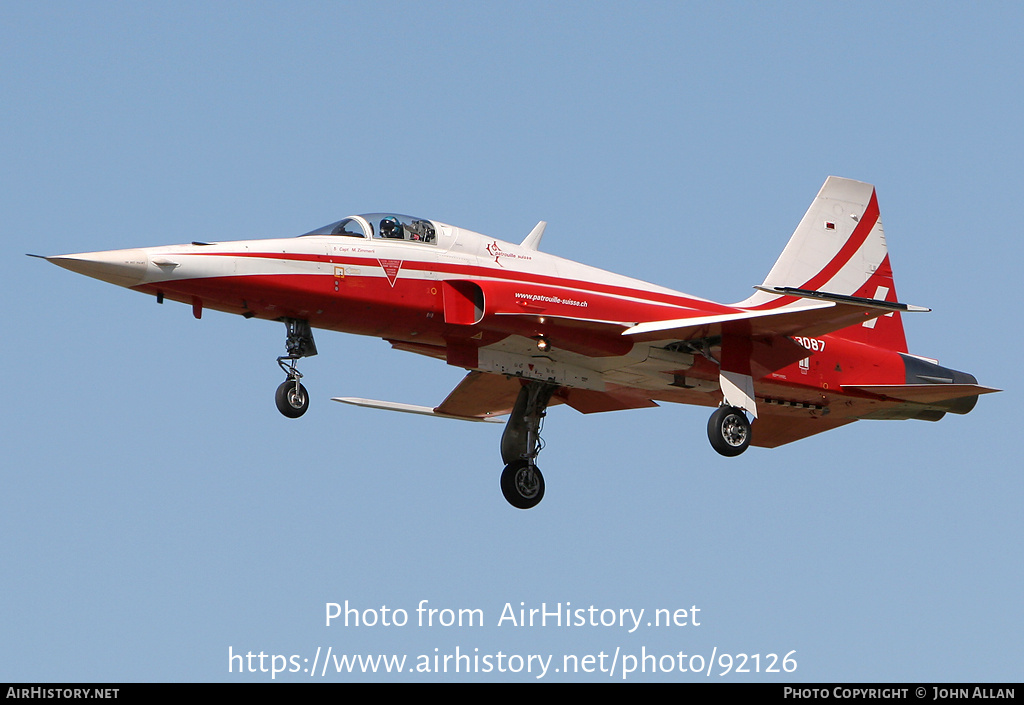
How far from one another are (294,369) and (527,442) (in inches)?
237

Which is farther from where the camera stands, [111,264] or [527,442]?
[527,442]

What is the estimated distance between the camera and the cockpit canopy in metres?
23.8

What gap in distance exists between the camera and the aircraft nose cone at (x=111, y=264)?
21.6 m

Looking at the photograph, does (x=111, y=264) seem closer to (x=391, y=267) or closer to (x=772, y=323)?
(x=391, y=267)

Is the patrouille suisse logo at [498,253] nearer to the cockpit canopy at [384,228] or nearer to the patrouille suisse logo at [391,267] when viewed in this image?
the cockpit canopy at [384,228]

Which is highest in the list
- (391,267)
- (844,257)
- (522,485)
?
(844,257)

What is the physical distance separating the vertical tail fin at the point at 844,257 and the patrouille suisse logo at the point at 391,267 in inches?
309

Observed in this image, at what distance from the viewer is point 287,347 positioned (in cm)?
2339

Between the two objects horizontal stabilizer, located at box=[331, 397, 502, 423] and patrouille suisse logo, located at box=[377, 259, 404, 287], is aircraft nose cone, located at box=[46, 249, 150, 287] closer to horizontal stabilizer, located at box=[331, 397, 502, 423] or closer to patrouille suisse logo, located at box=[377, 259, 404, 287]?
patrouille suisse logo, located at box=[377, 259, 404, 287]

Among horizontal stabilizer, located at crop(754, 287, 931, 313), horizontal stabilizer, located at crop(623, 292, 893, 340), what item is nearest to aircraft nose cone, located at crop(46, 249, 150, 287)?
horizontal stabilizer, located at crop(623, 292, 893, 340)

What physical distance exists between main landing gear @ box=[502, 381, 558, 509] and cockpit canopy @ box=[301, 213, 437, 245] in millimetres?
4588

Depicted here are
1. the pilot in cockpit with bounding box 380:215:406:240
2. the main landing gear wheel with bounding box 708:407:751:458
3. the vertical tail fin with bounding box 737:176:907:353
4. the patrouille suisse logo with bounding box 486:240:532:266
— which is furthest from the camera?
the vertical tail fin with bounding box 737:176:907:353

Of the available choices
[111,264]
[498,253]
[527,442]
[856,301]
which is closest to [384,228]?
[498,253]

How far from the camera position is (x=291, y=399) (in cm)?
2275
